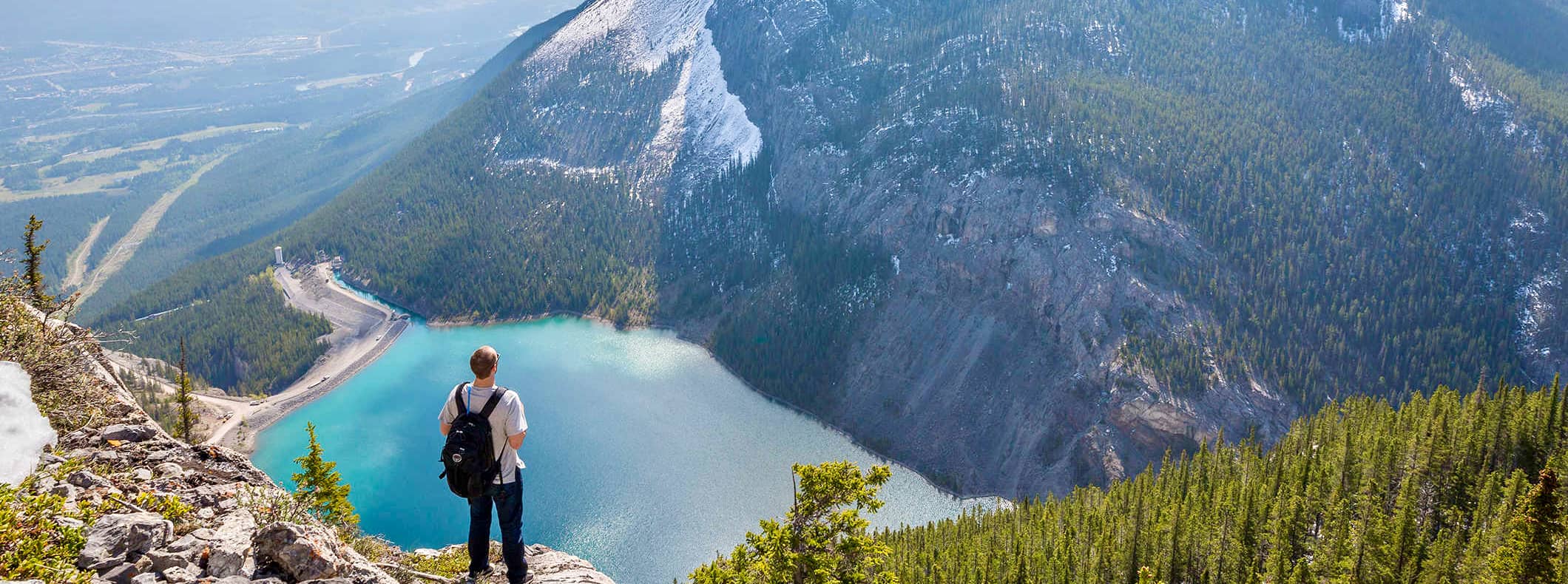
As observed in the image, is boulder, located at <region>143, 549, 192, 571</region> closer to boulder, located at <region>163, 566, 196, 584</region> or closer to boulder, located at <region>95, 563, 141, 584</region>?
boulder, located at <region>163, 566, 196, 584</region>

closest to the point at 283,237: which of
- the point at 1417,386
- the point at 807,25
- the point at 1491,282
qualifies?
the point at 807,25

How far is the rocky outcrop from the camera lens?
14.1m

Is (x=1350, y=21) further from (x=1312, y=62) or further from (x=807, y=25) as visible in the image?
(x=807, y=25)

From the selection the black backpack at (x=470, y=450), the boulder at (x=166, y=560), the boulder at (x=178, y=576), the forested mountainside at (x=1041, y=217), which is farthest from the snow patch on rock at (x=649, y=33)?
the boulder at (x=178, y=576)

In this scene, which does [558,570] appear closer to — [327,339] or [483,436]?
[483,436]

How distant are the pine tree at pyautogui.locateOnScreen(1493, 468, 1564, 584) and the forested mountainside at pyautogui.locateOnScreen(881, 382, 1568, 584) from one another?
6327mm

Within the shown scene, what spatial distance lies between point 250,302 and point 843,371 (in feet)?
326

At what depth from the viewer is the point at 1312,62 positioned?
454 feet

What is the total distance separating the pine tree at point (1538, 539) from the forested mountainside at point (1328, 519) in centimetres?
633

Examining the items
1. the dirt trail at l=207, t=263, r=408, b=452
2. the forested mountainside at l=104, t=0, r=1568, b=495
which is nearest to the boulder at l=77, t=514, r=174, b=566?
the forested mountainside at l=104, t=0, r=1568, b=495

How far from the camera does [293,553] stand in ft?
50.1

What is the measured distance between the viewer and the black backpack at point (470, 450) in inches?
586

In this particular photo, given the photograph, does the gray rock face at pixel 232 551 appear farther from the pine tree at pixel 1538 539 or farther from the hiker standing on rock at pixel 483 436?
the pine tree at pixel 1538 539

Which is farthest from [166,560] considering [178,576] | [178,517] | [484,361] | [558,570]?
[558,570]
